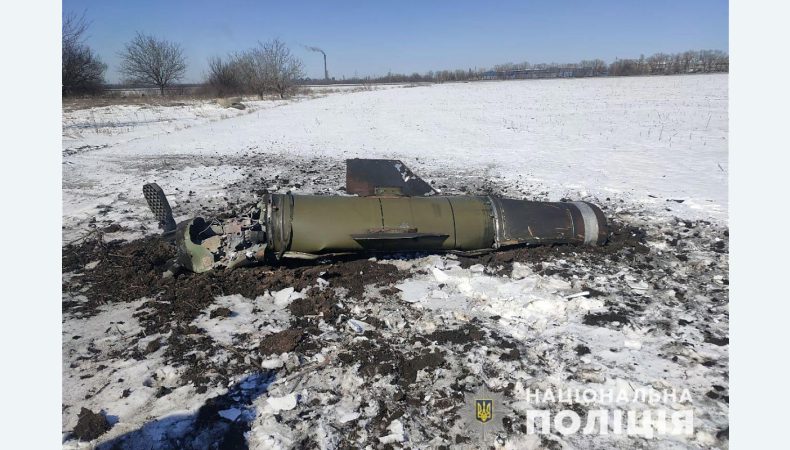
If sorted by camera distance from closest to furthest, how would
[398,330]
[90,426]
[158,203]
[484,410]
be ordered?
1. [90,426]
2. [484,410]
3. [398,330]
4. [158,203]

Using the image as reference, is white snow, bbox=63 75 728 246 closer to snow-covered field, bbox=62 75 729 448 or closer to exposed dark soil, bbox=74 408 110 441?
snow-covered field, bbox=62 75 729 448

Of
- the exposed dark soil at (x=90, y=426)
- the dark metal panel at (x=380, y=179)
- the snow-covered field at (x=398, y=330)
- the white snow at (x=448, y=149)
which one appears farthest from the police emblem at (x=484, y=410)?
the white snow at (x=448, y=149)

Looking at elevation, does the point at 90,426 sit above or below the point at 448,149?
below

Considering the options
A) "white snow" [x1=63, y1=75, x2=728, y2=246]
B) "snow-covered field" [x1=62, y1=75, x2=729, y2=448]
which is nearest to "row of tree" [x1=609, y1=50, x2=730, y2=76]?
"white snow" [x1=63, y1=75, x2=728, y2=246]

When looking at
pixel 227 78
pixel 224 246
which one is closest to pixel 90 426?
pixel 224 246

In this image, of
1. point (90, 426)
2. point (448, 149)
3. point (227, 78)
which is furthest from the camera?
point (227, 78)

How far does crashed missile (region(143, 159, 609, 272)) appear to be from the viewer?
4.62m

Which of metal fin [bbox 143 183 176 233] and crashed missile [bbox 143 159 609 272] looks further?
metal fin [bbox 143 183 176 233]

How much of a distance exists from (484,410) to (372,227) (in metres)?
2.32

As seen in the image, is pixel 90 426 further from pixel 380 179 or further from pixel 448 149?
pixel 448 149

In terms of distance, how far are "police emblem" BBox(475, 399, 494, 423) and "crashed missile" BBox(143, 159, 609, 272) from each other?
2046 millimetres

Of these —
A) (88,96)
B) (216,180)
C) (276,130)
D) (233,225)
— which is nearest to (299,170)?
(216,180)

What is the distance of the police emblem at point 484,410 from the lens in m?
2.87

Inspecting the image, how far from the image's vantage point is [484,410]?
2.93 m
